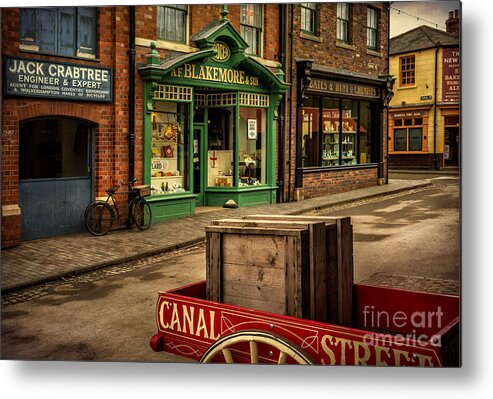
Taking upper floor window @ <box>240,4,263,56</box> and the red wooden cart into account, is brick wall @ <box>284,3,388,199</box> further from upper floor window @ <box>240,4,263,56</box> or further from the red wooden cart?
the red wooden cart

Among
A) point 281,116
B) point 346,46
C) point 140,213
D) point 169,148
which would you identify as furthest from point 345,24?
point 169,148

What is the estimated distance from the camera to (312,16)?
6.21m

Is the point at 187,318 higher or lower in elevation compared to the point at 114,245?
lower

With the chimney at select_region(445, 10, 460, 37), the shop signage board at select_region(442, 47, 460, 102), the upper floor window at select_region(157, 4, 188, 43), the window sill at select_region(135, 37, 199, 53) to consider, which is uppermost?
the upper floor window at select_region(157, 4, 188, 43)

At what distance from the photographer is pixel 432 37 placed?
496 centimetres

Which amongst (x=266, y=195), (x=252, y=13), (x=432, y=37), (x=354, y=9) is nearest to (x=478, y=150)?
(x=432, y=37)

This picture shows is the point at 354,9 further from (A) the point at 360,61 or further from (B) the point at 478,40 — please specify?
(B) the point at 478,40

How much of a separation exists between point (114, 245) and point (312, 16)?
3125 mm

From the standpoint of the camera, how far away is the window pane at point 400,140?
613 centimetres

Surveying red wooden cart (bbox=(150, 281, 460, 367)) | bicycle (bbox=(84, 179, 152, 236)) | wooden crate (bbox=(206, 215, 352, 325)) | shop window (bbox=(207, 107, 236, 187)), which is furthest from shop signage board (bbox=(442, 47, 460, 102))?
shop window (bbox=(207, 107, 236, 187))

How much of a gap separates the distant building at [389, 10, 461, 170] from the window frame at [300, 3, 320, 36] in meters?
0.81

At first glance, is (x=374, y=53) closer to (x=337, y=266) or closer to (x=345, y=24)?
(x=345, y=24)

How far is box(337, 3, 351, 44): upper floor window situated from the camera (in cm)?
564

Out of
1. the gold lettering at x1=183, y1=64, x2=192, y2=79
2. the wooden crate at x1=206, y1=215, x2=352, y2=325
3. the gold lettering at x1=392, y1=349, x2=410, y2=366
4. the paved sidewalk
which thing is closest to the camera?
the gold lettering at x1=392, y1=349, x2=410, y2=366
